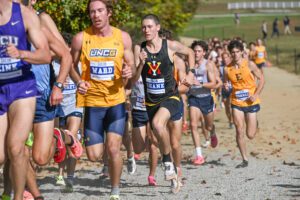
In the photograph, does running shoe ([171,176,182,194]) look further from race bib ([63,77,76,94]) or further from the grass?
the grass

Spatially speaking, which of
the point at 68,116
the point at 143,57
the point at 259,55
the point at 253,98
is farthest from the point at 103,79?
the point at 259,55

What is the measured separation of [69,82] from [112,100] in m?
2.27

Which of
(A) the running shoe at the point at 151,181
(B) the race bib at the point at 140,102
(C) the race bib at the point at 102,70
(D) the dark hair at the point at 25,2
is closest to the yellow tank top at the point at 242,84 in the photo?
(B) the race bib at the point at 140,102

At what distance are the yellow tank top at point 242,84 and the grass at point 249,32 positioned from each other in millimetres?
30071

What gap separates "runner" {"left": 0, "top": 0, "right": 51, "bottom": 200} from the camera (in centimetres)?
788

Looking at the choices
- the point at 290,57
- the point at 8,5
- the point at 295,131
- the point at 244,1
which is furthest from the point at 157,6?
the point at 244,1

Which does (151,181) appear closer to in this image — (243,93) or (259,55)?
(243,93)

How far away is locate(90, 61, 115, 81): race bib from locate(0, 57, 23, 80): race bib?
171 cm

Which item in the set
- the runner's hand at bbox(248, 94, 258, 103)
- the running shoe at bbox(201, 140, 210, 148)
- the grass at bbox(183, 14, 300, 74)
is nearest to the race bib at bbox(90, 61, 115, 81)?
the runner's hand at bbox(248, 94, 258, 103)

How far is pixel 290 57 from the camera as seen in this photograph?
52656mm

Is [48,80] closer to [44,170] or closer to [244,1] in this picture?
[44,170]

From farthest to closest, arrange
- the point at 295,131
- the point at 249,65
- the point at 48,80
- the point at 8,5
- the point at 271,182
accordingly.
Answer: the point at 295,131
the point at 249,65
the point at 271,182
the point at 48,80
the point at 8,5

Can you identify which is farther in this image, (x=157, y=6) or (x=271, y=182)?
(x=157, y=6)

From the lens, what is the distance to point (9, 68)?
7996mm
